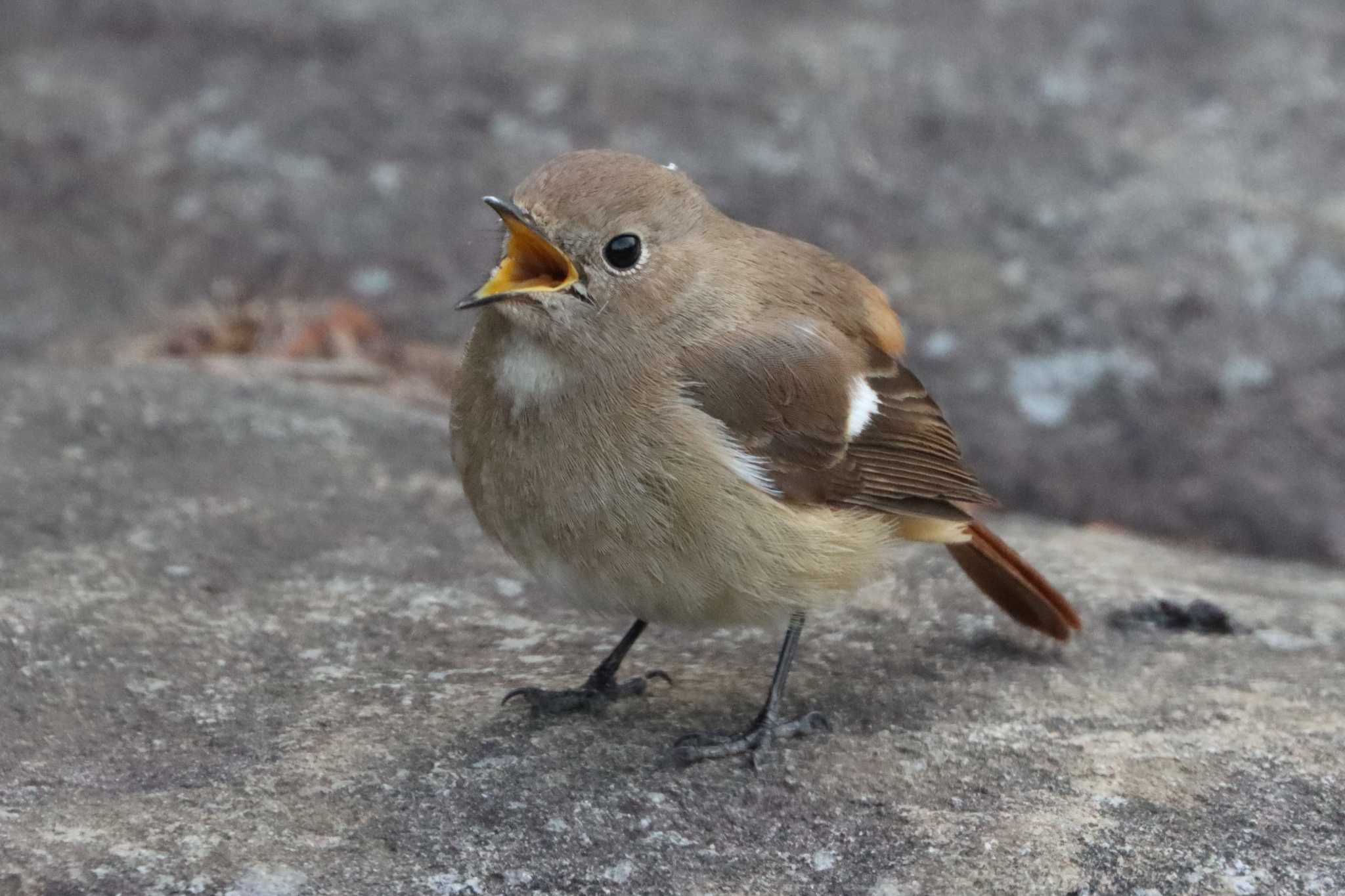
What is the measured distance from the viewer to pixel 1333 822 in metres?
2.93

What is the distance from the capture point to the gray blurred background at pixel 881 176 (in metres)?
5.18

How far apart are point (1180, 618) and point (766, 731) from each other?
4.44 feet

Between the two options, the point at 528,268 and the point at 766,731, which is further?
the point at 528,268

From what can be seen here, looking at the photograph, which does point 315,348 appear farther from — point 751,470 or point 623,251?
point 751,470

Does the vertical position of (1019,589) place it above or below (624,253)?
below

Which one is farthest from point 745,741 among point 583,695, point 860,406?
point 860,406

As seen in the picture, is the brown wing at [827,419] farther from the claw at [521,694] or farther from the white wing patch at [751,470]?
the claw at [521,694]

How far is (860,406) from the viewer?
11.8 ft

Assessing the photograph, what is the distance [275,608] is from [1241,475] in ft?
10.3

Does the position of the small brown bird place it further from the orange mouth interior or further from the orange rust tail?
the orange rust tail

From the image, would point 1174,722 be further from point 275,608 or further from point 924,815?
point 275,608

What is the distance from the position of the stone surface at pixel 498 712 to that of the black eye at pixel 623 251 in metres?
1.00

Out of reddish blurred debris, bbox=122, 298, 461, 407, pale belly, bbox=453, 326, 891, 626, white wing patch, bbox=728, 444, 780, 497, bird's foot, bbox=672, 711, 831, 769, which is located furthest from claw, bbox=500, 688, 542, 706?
reddish blurred debris, bbox=122, 298, 461, 407

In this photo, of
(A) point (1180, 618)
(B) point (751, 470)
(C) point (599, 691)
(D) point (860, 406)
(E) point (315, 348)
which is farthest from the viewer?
(E) point (315, 348)
